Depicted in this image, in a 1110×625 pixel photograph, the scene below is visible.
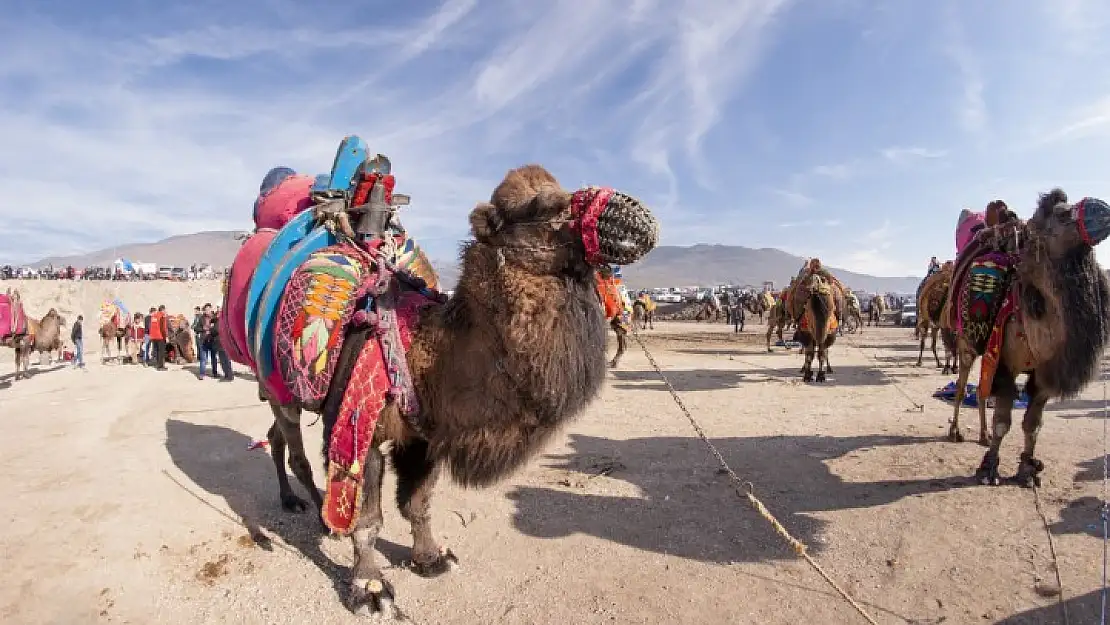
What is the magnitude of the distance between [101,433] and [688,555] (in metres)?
7.49

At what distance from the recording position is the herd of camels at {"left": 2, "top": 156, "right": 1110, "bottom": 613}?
98.2 inches

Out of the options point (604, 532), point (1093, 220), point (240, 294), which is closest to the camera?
point (1093, 220)

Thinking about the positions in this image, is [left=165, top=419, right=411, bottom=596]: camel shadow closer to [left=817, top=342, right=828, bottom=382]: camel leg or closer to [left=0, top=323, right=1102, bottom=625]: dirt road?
[left=0, top=323, right=1102, bottom=625]: dirt road

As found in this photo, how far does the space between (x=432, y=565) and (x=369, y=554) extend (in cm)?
51

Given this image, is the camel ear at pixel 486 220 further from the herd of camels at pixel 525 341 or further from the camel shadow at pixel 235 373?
the camel shadow at pixel 235 373

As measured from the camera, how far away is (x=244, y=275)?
424 centimetres

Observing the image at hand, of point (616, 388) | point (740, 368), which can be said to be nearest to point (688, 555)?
point (616, 388)

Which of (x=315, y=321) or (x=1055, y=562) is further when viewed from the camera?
(x=1055, y=562)

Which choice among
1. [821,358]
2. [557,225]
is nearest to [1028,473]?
[557,225]

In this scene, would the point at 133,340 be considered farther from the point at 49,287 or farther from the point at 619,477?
the point at 49,287

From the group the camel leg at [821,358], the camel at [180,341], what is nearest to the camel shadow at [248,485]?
the camel leg at [821,358]

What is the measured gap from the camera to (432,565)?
381 centimetres

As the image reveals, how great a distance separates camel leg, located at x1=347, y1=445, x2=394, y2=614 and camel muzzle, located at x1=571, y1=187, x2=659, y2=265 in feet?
6.23

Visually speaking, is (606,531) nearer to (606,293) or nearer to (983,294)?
(606,293)
